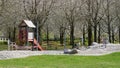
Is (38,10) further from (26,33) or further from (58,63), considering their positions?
(58,63)

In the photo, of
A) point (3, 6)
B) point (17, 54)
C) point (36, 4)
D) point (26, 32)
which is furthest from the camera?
point (36, 4)

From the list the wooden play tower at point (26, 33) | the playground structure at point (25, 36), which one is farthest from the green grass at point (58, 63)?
the wooden play tower at point (26, 33)

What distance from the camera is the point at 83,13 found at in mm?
50062

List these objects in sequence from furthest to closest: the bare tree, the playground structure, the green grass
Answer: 1. the bare tree
2. the playground structure
3. the green grass

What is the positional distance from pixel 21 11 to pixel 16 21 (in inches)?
268

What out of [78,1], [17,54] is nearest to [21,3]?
[78,1]

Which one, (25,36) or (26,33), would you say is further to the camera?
(25,36)

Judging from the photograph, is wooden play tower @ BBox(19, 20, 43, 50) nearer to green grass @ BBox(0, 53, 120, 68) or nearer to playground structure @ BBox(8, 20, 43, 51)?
playground structure @ BBox(8, 20, 43, 51)

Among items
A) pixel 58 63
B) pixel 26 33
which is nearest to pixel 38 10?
pixel 26 33

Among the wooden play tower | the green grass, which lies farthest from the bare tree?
the green grass

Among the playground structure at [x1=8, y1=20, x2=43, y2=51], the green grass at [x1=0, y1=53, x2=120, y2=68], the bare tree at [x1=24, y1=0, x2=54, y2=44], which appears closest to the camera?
the green grass at [x1=0, y1=53, x2=120, y2=68]

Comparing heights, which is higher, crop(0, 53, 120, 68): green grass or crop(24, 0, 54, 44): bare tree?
crop(24, 0, 54, 44): bare tree

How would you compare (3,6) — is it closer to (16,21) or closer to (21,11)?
(21,11)

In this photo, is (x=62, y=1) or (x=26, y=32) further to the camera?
(x=62, y=1)
